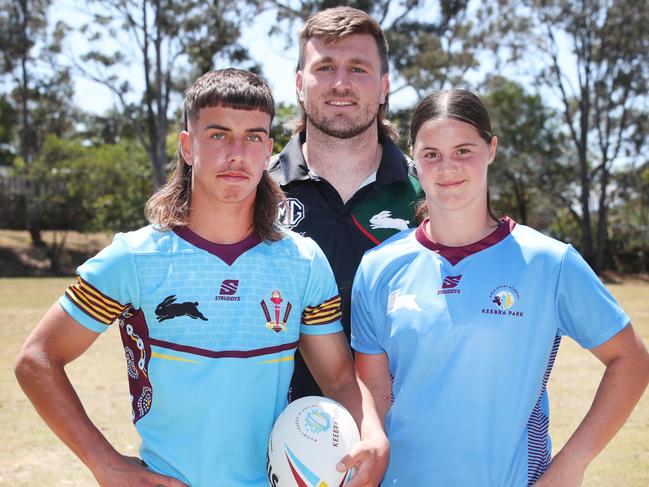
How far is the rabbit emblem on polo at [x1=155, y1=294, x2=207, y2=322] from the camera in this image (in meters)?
2.83

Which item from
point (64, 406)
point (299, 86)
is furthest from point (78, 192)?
point (64, 406)

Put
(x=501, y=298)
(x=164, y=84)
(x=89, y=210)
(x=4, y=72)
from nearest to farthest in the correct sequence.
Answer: (x=501, y=298), (x=164, y=84), (x=89, y=210), (x=4, y=72)

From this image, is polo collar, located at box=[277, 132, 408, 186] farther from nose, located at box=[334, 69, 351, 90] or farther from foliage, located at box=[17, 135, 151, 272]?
foliage, located at box=[17, 135, 151, 272]

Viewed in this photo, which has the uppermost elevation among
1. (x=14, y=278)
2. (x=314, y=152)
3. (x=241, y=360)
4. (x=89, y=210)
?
(x=314, y=152)

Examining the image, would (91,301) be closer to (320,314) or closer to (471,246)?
(320,314)

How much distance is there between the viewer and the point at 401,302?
2.99 m

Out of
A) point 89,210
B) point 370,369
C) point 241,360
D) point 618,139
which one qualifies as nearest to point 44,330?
point 241,360

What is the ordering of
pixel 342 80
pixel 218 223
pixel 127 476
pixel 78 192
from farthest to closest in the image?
pixel 78 192 → pixel 342 80 → pixel 218 223 → pixel 127 476

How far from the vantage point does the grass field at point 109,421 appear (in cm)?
649

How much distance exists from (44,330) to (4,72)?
44.0 metres

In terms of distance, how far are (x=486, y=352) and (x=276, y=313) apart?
84 centimetres

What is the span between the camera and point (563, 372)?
35.3 ft

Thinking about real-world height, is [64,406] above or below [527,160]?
below

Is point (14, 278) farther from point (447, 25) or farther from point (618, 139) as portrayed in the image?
point (618, 139)
